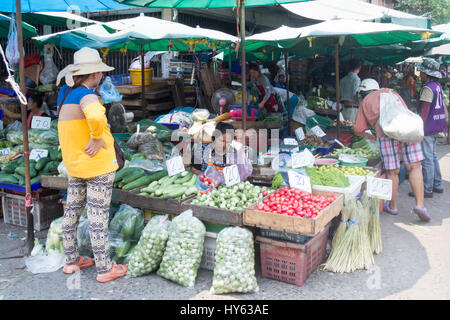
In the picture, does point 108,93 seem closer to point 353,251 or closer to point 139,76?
point 139,76

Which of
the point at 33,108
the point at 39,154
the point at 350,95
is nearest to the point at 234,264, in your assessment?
the point at 39,154

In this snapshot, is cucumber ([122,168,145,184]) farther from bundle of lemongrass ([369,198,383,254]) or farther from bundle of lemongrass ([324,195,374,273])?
bundle of lemongrass ([369,198,383,254])

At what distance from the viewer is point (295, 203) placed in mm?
4422

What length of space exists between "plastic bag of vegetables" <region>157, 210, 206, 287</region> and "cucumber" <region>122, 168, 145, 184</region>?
46.8 inches

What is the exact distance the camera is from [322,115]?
1066cm

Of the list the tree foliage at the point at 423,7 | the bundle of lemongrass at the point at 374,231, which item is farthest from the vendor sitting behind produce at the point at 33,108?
the tree foliage at the point at 423,7

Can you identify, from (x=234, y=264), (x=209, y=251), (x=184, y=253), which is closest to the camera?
(x=234, y=264)

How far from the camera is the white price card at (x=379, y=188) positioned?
16.4ft

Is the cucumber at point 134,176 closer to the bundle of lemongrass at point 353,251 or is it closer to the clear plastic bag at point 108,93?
the clear plastic bag at point 108,93

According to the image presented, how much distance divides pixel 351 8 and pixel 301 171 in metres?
6.99

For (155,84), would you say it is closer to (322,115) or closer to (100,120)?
(322,115)

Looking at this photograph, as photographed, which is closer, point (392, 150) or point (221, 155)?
point (221, 155)

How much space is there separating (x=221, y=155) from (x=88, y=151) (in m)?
2.10

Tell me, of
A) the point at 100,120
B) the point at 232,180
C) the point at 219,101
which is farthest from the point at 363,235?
the point at 219,101
